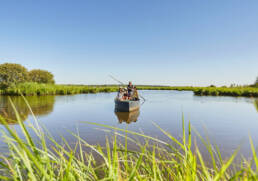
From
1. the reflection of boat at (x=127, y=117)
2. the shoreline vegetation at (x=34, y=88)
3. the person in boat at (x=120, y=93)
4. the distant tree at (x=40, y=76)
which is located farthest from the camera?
the distant tree at (x=40, y=76)

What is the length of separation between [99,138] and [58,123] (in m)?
4.09

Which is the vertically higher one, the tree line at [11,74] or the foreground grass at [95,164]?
the tree line at [11,74]

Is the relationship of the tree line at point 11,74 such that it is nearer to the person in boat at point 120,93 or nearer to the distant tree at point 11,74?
the distant tree at point 11,74

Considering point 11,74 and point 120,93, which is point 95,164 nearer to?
point 120,93

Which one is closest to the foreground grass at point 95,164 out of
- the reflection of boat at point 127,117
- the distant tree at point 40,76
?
the reflection of boat at point 127,117

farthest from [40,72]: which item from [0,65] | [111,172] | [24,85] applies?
[111,172]

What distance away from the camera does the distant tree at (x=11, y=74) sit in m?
37.8

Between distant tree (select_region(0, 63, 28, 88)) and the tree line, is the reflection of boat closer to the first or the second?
the tree line

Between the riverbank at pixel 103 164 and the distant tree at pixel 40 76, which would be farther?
the distant tree at pixel 40 76

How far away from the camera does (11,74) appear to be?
3903 centimetres

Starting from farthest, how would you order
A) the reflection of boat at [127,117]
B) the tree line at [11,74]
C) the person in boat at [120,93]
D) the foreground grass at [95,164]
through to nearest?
1. the tree line at [11,74]
2. the person in boat at [120,93]
3. the reflection of boat at [127,117]
4. the foreground grass at [95,164]

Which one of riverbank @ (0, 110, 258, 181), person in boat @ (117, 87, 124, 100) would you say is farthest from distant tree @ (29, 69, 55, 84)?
riverbank @ (0, 110, 258, 181)

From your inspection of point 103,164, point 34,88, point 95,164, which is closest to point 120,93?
point 95,164

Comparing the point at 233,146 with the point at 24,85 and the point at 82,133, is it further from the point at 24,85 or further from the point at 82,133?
the point at 24,85
